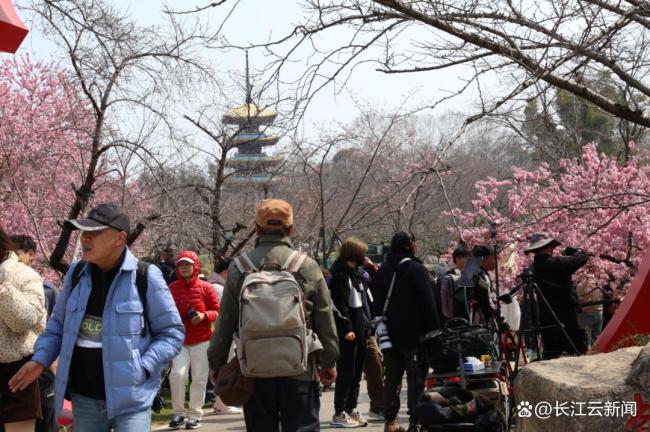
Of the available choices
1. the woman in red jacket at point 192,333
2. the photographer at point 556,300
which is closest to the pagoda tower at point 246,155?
the woman in red jacket at point 192,333

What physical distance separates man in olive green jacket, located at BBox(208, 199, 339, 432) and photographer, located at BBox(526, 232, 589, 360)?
3481mm

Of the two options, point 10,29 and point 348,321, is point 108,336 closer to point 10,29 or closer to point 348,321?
point 10,29

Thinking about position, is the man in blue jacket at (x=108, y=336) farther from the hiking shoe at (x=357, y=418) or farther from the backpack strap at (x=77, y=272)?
the hiking shoe at (x=357, y=418)

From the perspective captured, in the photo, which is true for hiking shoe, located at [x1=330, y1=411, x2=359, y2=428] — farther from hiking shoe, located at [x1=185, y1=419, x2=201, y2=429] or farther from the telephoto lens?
hiking shoe, located at [x1=185, y1=419, x2=201, y2=429]

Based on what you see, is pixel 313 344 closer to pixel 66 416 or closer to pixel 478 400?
pixel 66 416

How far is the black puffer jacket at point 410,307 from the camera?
8000 mm

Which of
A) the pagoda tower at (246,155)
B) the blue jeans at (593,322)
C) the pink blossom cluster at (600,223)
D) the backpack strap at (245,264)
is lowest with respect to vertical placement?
the blue jeans at (593,322)

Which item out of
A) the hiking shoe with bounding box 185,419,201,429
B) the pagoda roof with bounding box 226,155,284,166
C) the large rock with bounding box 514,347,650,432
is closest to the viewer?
the large rock with bounding box 514,347,650,432

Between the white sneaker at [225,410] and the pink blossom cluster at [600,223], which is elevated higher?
Result: the pink blossom cluster at [600,223]

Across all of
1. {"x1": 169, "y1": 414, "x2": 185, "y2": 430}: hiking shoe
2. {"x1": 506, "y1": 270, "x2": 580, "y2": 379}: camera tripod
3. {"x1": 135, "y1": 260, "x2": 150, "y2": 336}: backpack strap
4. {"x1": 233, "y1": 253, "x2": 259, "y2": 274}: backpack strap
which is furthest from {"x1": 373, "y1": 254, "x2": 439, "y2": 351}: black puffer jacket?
{"x1": 135, "y1": 260, "x2": 150, "y2": 336}: backpack strap

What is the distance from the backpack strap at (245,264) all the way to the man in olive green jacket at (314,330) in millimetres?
19

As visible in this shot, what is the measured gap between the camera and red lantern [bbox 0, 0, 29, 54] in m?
5.63

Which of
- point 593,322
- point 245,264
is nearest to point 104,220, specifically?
Result: point 245,264

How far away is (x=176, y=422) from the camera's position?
9305 millimetres
